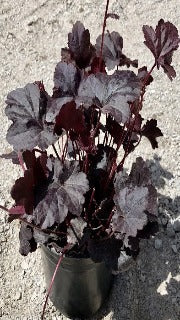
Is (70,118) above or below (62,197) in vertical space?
above

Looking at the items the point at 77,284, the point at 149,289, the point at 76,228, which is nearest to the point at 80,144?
the point at 76,228

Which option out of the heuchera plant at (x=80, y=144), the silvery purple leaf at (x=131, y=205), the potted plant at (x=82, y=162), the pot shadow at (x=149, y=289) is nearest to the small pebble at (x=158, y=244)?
the pot shadow at (x=149, y=289)

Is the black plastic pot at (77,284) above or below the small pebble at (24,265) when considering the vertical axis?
above

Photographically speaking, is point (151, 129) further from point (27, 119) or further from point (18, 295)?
point (18, 295)

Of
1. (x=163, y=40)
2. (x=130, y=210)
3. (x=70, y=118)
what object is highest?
(x=163, y=40)

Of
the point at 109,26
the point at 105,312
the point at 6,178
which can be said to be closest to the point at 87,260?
the point at 105,312

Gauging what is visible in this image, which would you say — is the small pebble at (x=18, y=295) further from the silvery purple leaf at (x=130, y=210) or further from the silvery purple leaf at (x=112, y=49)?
the silvery purple leaf at (x=112, y=49)

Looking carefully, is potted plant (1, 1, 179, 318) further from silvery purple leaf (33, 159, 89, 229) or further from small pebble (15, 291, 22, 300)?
small pebble (15, 291, 22, 300)
